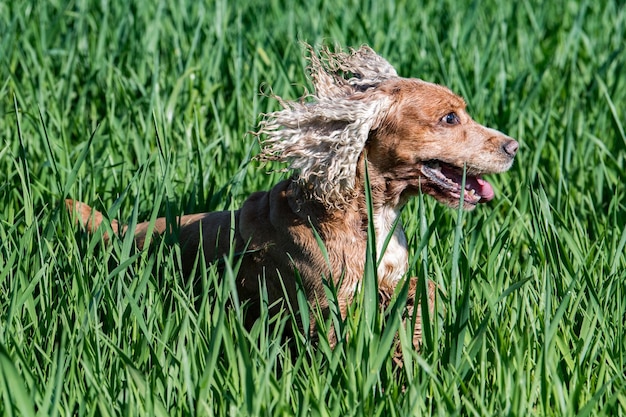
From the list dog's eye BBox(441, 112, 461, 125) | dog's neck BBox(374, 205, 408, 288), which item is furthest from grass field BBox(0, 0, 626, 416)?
dog's eye BBox(441, 112, 461, 125)

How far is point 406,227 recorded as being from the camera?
11.0 feet

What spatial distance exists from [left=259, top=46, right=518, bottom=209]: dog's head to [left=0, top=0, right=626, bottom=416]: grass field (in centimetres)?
17

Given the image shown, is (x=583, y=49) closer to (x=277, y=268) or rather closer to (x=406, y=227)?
(x=406, y=227)

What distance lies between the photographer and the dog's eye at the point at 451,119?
2914mm

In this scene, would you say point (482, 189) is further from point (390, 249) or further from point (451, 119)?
point (390, 249)

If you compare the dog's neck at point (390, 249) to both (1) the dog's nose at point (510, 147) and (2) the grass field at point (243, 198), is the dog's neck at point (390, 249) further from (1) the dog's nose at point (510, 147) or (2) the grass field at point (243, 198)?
(1) the dog's nose at point (510, 147)

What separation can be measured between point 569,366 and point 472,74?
243 centimetres

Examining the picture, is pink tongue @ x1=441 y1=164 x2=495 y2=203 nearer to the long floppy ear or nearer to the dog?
the dog

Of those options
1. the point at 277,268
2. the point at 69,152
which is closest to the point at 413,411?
the point at 277,268

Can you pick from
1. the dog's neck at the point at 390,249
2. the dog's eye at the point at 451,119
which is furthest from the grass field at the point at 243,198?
the dog's eye at the point at 451,119

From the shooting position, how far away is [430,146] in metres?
2.88

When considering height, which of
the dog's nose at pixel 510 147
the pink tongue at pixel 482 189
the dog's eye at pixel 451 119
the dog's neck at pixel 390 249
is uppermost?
the dog's eye at pixel 451 119

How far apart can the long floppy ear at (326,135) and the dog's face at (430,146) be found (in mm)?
53

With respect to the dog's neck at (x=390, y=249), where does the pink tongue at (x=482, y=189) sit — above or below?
above
